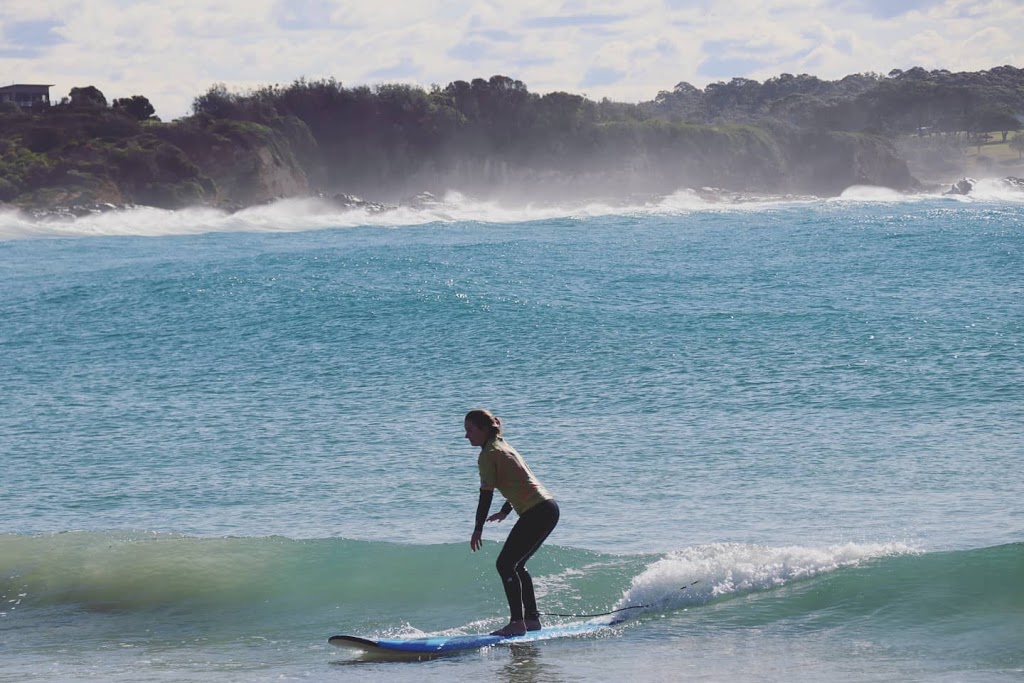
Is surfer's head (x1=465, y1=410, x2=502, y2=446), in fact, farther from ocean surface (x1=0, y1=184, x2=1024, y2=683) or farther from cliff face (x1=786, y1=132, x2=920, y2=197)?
cliff face (x1=786, y1=132, x2=920, y2=197)

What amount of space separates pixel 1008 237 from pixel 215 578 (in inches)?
1334

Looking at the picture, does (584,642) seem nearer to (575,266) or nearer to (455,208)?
(575,266)

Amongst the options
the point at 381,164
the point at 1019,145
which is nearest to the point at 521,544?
the point at 381,164

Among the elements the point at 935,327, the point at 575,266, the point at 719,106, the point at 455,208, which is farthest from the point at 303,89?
the point at 719,106

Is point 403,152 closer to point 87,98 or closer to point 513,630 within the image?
point 87,98

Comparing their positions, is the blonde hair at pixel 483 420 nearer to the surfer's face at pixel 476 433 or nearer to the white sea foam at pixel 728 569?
the surfer's face at pixel 476 433

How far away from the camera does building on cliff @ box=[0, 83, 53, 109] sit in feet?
306

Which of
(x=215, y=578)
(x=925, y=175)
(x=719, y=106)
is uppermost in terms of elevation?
(x=719, y=106)

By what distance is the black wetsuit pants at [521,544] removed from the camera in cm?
771

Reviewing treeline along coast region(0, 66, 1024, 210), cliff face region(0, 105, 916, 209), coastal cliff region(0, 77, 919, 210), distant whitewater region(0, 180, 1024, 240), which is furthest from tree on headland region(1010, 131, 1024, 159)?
distant whitewater region(0, 180, 1024, 240)

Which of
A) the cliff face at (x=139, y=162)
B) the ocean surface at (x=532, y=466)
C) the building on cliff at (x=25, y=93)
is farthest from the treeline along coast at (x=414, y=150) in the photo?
the ocean surface at (x=532, y=466)

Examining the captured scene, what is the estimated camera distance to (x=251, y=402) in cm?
1708

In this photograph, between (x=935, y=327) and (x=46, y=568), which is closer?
(x=46, y=568)

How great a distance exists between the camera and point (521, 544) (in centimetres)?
775
